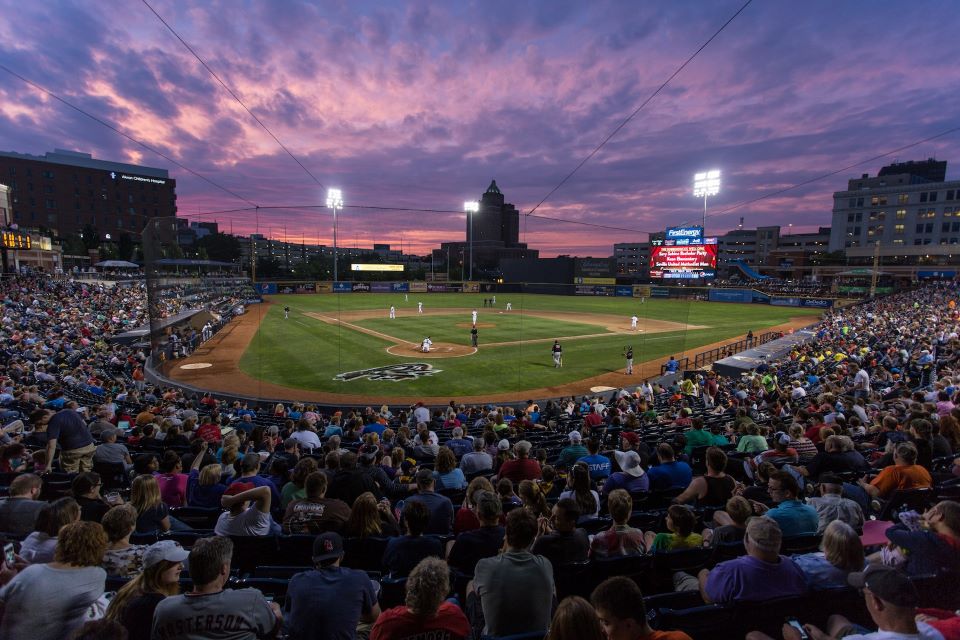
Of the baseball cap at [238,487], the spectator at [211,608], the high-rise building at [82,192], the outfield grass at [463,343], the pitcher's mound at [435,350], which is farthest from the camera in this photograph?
the high-rise building at [82,192]

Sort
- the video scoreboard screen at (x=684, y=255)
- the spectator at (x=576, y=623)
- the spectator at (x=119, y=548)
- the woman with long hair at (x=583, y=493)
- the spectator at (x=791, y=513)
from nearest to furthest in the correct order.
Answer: the spectator at (x=576, y=623) < the spectator at (x=119, y=548) < the spectator at (x=791, y=513) < the woman with long hair at (x=583, y=493) < the video scoreboard screen at (x=684, y=255)

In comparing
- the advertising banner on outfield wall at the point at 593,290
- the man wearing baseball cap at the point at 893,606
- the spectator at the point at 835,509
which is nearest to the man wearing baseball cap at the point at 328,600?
the man wearing baseball cap at the point at 893,606

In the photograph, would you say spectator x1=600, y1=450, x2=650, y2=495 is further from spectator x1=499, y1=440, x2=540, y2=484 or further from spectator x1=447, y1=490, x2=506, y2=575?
spectator x1=447, y1=490, x2=506, y2=575

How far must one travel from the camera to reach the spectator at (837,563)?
3717mm

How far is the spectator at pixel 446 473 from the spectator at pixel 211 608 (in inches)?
151

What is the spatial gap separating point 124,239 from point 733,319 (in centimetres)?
10229

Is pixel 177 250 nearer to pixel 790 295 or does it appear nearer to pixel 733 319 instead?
pixel 733 319

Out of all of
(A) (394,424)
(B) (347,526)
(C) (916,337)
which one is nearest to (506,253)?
(C) (916,337)

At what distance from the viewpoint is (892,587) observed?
8.77 feet

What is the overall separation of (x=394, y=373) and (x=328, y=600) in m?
21.6

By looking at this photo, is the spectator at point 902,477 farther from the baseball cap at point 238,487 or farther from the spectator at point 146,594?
the baseball cap at point 238,487

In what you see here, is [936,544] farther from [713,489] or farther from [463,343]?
[463,343]

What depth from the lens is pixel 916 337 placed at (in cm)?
2392

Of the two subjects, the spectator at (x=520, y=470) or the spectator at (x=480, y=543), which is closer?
the spectator at (x=480, y=543)
